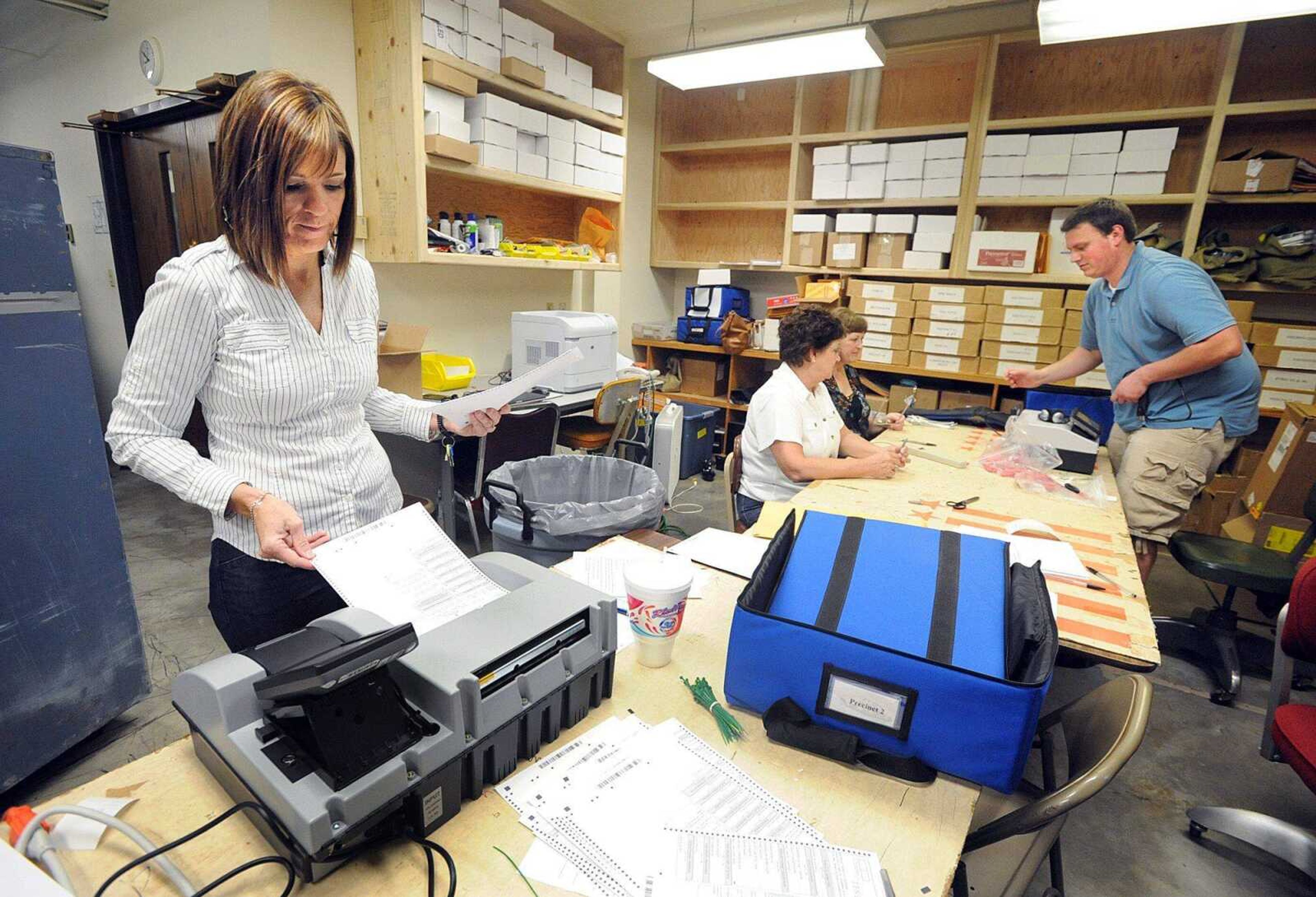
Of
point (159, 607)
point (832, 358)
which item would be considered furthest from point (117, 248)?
point (832, 358)

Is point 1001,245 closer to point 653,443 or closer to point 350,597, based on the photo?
point 653,443

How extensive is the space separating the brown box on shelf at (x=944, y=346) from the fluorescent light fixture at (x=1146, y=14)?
1.54 m

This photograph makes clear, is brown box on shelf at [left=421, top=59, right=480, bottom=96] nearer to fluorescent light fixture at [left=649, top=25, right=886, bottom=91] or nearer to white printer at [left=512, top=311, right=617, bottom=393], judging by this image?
fluorescent light fixture at [left=649, top=25, right=886, bottom=91]

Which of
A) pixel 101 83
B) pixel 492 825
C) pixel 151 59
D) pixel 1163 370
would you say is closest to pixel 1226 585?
pixel 1163 370

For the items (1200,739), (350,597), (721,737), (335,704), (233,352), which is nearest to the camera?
(335,704)

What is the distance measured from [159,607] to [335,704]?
8.60 ft

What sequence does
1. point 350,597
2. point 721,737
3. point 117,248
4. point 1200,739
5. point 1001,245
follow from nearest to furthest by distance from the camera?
point 350,597 → point 721,737 → point 1200,739 → point 1001,245 → point 117,248

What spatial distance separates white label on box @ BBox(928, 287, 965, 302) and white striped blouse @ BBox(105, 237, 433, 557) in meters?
3.46

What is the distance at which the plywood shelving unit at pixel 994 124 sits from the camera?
3344 millimetres

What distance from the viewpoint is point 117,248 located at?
4070 millimetres

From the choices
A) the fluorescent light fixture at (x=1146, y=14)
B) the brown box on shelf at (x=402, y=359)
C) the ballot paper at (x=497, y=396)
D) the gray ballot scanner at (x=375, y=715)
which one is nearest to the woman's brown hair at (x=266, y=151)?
the ballot paper at (x=497, y=396)

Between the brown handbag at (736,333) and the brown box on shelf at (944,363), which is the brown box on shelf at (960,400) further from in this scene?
the brown handbag at (736,333)

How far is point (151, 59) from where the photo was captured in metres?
3.39

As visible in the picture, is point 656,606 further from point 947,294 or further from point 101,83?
point 101,83
